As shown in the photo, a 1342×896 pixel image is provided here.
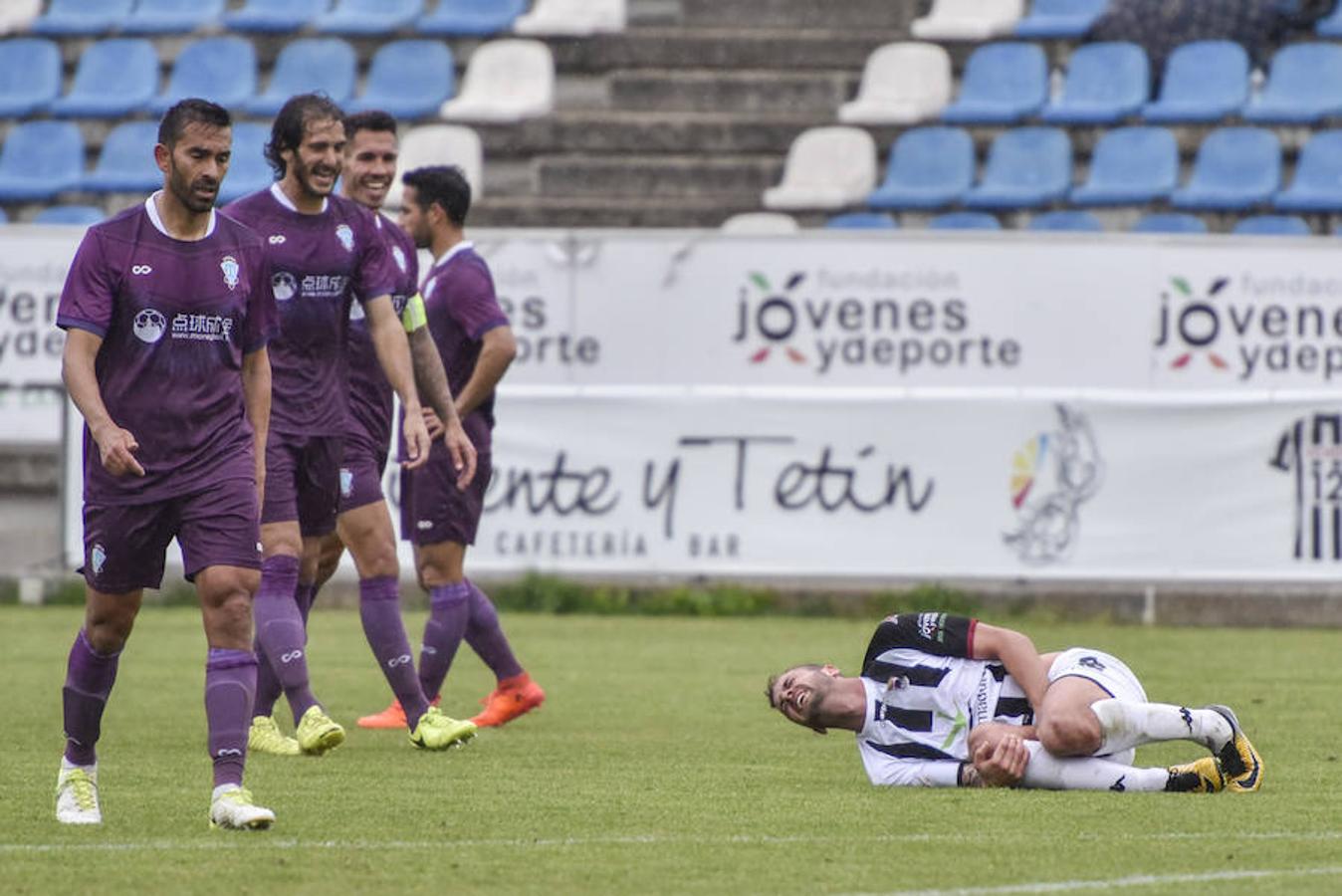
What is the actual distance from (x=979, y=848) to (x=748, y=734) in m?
3.46

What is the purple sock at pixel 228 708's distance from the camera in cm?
Result: 718

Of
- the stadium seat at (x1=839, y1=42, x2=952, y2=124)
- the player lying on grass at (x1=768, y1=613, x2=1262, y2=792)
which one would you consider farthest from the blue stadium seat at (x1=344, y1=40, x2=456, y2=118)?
the player lying on grass at (x1=768, y1=613, x2=1262, y2=792)

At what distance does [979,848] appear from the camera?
273 inches

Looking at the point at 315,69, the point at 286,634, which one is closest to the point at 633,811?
the point at 286,634

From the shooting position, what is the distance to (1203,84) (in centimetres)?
2023

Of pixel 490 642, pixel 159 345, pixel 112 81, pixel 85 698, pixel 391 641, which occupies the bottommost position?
pixel 490 642

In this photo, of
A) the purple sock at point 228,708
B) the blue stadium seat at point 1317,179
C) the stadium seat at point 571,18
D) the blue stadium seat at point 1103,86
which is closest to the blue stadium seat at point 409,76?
the stadium seat at point 571,18

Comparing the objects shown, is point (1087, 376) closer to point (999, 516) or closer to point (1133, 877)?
point (999, 516)

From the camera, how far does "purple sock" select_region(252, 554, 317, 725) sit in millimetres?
9531

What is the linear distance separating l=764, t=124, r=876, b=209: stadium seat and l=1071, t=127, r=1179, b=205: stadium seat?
1.71m

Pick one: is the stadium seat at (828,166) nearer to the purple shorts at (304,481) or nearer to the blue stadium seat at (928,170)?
the blue stadium seat at (928,170)

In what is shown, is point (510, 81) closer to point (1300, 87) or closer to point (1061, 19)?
point (1061, 19)

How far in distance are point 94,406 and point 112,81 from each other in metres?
16.3

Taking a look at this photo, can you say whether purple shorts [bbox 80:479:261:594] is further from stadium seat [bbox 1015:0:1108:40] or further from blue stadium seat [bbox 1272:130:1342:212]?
stadium seat [bbox 1015:0:1108:40]
